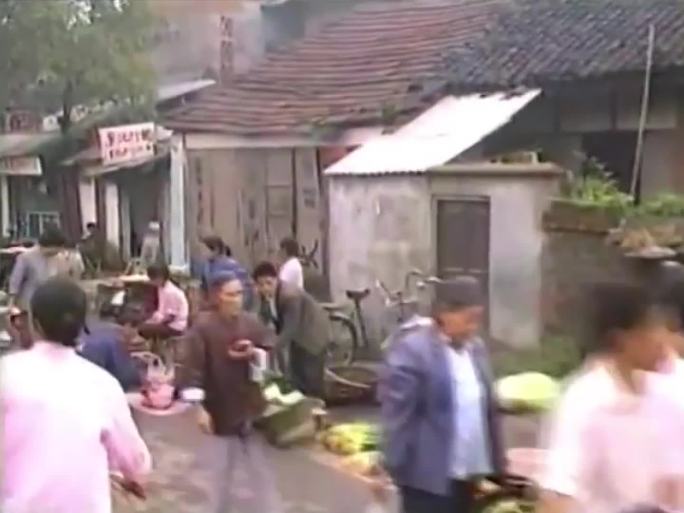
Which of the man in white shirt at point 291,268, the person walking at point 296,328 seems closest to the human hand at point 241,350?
the person walking at point 296,328

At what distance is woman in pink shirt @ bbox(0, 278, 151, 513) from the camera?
16.1 feet

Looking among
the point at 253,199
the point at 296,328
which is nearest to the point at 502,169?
the point at 296,328

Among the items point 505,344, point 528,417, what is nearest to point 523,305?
point 505,344

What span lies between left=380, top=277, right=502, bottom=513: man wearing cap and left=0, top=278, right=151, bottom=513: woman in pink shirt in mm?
1583

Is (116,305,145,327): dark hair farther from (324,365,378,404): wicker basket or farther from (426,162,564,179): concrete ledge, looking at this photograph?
(426,162,564,179): concrete ledge

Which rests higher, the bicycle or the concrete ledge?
the concrete ledge

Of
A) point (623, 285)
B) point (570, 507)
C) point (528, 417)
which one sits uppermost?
point (623, 285)

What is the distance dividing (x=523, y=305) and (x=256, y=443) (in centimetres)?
710

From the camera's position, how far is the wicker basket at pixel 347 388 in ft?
A: 45.6

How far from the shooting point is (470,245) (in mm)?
16625

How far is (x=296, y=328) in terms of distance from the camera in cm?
1319

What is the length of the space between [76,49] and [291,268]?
12.9 meters

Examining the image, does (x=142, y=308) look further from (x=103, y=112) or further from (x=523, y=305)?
(x=103, y=112)

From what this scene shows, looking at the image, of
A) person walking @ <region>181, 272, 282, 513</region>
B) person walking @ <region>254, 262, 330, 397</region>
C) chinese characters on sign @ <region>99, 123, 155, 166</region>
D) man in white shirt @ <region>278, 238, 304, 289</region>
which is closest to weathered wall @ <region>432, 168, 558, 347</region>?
man in white shirt @ <region>278, 238, 304, 289</region>
